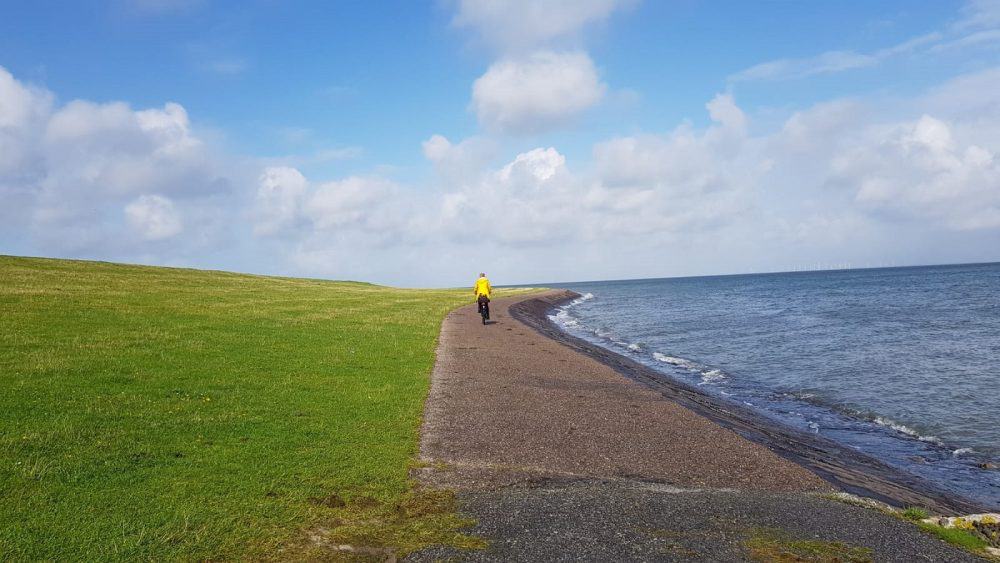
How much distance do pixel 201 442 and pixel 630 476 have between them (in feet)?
28.5

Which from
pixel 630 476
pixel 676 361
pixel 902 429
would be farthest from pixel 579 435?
pixel 676 361

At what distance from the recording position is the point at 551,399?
1736cm

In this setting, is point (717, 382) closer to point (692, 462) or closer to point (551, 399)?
point (551, 399)

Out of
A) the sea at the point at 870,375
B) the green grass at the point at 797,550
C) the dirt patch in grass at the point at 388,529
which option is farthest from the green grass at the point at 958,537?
the dirt patch in grass at the point at 388,529

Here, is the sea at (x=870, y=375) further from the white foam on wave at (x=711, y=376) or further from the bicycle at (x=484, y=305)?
the bicycle at (x=484, y=305)

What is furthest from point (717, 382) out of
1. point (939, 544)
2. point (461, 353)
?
point (939, 544)

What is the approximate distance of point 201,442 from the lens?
11203 mm

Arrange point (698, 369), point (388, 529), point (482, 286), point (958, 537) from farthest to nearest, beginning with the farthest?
point (482, 286)
point (698, 369)
point (958, 537)
point (388, 529)

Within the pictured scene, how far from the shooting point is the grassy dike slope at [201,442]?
771cm

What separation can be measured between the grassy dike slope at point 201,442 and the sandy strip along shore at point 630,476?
3.61ft

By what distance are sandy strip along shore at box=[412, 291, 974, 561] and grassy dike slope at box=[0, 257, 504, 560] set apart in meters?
1.10

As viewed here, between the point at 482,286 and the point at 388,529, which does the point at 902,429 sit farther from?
the point at 482,286

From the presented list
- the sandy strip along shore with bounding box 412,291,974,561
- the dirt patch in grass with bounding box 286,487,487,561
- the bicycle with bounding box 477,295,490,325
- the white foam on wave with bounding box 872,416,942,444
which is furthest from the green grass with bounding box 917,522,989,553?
the bicycle with bounding box 477,295,490,325

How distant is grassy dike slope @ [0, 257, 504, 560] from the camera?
25.3 feet
